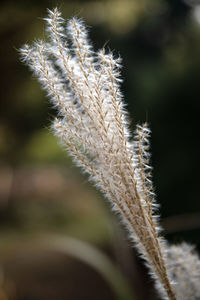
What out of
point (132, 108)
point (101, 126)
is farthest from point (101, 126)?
point (132, 108)

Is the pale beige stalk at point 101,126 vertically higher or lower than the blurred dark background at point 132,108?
lower

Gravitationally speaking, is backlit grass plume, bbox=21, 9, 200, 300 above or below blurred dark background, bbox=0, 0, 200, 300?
below

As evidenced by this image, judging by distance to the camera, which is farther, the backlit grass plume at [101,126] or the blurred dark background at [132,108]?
the blurred dark background at [132,108]

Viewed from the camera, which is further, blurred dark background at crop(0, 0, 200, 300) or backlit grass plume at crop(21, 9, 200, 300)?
blurred dark background at crop(0, 0, 200, 300)

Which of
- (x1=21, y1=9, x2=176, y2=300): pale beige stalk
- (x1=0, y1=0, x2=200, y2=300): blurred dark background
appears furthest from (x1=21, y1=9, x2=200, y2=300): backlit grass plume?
(x1=0, y1=0, x2=200, y2=300): blurred dark background

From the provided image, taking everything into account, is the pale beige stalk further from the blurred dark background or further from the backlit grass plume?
the blurred dark background

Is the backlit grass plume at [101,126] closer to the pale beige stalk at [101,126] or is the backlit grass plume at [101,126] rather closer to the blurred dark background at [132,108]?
the pale beige stalk at [101,126]

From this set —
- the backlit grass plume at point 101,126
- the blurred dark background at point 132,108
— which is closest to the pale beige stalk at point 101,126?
the backlit grass plume at point 101,126

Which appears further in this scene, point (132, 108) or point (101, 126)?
point (132, 108)

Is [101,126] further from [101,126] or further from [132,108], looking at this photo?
[132,108]
